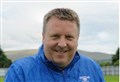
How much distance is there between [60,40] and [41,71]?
44cm

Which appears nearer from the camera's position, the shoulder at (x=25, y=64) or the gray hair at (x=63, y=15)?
the gray hair at (x=63, y=15)

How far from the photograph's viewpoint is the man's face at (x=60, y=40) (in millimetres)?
4562

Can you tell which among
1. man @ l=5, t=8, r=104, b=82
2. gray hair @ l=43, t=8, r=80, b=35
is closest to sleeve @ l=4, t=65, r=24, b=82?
man @ l=5, t=8, r=104, b=82

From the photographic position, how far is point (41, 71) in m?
4.77

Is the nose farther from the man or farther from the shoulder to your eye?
the shoulder

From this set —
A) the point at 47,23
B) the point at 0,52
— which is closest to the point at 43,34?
the point at 47,23

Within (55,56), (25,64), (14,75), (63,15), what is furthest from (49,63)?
(63,15)

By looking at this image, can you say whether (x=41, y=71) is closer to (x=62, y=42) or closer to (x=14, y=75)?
(x=14, y=75)

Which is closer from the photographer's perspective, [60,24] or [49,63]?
[60,24]

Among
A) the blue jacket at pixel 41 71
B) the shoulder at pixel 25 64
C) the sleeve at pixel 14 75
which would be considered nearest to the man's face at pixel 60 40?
the blue jacket at pixel 41 71

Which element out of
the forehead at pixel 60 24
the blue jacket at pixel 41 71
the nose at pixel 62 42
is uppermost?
the forehead at pixel 60 24

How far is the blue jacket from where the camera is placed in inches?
183

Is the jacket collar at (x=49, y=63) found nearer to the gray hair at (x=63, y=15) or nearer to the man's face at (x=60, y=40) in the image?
the man's face at (x=60, y=40)

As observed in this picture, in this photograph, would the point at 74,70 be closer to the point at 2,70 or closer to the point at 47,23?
the point at 47,23
